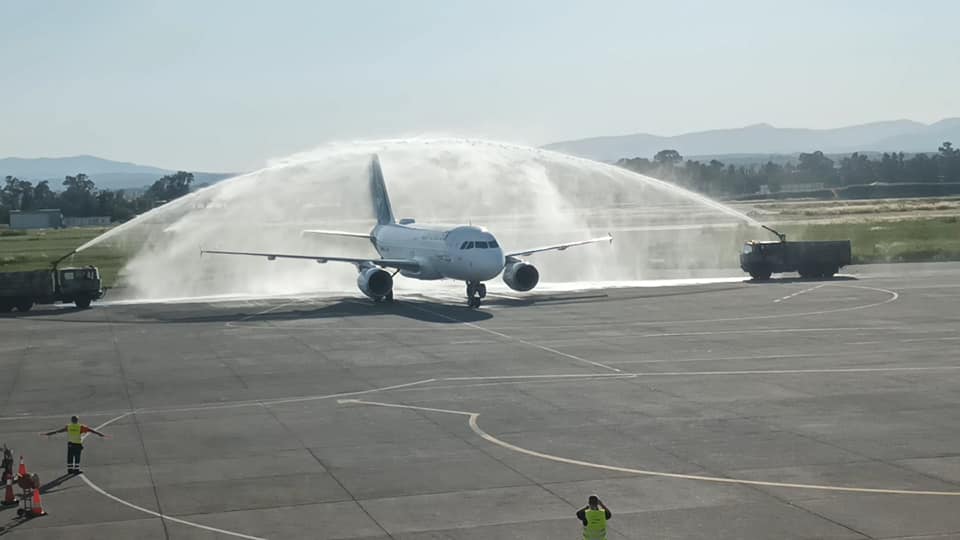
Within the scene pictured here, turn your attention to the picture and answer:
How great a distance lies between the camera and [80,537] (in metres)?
22.0

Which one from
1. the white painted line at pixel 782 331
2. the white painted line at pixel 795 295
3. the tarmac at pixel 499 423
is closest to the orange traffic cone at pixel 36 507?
the tarmac at pixel 499 423

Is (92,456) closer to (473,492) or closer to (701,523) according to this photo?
(473,492)

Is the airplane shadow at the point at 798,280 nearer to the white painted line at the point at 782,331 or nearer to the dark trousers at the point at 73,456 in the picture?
the white painted line at the point at 782,331

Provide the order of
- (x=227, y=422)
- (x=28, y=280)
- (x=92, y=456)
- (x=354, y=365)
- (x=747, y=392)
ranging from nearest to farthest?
1. (x=92, y=456)
2. (x=227, y=422)
3. (x=747, y=392)
4. (x=354, y=365)
5. (x=28, y=280)

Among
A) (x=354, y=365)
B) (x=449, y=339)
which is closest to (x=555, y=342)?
(x=449, y=339)

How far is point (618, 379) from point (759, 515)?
17.1m

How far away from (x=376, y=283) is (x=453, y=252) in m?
5.56

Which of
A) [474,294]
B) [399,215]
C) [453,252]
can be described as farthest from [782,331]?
[399,215]

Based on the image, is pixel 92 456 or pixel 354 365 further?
pixel 354 365

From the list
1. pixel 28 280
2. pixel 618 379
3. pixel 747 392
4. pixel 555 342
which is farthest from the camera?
pixel 28 280

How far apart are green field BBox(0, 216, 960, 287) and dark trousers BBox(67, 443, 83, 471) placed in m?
63.2

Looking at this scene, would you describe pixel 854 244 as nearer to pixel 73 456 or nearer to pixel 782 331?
pixel 782 331

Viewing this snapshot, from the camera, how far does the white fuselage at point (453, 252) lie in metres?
63.8

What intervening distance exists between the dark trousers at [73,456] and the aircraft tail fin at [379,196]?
54246mm
